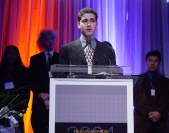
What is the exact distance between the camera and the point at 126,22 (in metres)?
4.84

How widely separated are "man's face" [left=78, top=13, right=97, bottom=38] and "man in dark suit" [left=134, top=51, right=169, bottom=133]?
1692 mm

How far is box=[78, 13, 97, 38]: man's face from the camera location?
226 centimetres

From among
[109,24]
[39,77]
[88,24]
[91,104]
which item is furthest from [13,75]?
[91,104]

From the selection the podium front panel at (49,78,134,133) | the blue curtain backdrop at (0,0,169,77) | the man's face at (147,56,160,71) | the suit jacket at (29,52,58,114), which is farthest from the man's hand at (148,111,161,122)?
the podium front panel at (49,78,134,133)

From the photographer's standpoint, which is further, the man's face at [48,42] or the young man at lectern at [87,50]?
the man's face at [48,42]

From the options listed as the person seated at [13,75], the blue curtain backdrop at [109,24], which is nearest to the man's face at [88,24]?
the person seated at [13,75]

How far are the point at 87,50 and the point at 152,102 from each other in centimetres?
193

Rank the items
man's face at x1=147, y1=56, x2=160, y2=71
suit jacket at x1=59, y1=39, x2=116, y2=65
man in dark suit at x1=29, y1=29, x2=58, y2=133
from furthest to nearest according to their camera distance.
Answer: man's face at x1=147, y1=56, x2=160, y2=71 < man in dark suit at x1=29, y1=29, x2=58, y2=133 < suit jacket at x1=59, y1=39, x2=116, y2=65

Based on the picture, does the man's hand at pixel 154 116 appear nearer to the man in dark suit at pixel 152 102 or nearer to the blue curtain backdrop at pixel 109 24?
the man in dark suit at pixel 152 102

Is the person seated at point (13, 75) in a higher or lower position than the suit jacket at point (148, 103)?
higher

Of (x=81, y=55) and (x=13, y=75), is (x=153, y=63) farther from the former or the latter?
(x=81, y=55)

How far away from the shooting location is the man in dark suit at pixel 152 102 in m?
3.79

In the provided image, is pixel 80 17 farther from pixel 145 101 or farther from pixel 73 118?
pixel 145 101

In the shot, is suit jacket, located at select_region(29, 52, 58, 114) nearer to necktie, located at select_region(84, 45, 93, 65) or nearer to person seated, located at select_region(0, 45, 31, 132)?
person seated, located at select_region(0, 45, 31, 132)
